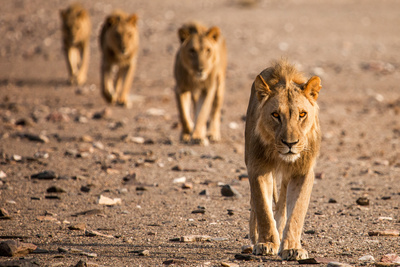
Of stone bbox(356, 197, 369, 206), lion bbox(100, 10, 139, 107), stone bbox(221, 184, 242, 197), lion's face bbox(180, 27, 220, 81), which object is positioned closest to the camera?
stone bbox(356, 197, 369, 206)

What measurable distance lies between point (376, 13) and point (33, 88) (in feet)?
50.8

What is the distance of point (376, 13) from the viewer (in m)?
25.7

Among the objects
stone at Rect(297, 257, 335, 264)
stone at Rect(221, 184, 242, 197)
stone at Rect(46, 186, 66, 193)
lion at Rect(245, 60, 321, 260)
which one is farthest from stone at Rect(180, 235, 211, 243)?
stone at Rect(46, 186, 66, 193)

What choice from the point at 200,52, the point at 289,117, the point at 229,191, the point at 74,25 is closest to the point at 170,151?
the point at 200,52

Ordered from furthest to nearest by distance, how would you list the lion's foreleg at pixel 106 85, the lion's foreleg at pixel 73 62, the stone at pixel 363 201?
the lion's foreleg at pixel 73 62 < the lion's foreleg at pixel 106 85 < the stone at pixel 363 201

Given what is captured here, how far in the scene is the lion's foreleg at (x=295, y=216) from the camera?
4449 millimetres

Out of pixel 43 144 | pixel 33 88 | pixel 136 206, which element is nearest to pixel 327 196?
pixel 136 206

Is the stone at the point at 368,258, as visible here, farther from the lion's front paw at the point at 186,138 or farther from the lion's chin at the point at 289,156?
the lion's front paw at the point at 186,138

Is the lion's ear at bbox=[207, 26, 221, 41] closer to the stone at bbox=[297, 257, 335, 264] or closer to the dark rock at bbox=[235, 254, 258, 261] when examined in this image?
the dark rock at bbox=[235, 254, 258, 261]

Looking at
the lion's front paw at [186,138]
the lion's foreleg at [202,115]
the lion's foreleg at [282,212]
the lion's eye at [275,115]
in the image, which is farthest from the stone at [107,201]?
the lion's front paw at [186,138]

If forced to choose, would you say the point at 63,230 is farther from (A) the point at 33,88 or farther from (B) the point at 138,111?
(A) the point at 33,88

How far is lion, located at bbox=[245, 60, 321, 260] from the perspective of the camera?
445 cm

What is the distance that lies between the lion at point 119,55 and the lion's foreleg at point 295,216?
849cm

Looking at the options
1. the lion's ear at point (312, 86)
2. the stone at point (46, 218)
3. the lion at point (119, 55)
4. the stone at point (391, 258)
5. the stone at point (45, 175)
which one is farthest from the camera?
the lion at point (119, 55)
